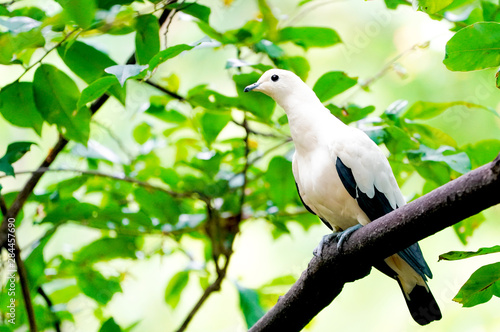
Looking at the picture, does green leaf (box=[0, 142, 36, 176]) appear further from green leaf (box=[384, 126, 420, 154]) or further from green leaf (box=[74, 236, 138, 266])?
green leaf (box=[384, 126, 420, 154])

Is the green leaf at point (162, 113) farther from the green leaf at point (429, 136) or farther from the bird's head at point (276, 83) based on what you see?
the green leaf at point (429, 136)

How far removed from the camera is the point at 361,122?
1.98 m

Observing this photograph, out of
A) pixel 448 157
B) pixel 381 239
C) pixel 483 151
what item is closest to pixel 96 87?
pixel 381 239

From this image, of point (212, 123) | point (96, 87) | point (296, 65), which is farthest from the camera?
point (212, 123)

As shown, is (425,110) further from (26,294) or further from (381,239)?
(26,294)

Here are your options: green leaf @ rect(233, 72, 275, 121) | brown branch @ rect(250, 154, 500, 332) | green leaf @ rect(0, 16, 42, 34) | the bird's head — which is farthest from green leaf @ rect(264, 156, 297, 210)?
green leaf @ rect(0, 16, 42, 34)

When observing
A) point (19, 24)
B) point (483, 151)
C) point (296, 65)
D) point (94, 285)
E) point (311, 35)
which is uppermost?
point (19, 24)

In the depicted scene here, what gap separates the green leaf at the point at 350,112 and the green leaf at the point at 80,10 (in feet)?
2.89

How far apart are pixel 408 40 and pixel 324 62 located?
739 millimetres

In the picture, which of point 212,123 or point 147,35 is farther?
point 212,123

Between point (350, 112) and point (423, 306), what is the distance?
0.70 m

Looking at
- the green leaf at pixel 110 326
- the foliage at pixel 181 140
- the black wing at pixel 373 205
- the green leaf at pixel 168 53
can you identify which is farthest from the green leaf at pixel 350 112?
the green leaf at pixel 110 326

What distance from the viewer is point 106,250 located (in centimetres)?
218

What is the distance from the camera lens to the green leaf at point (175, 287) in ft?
7.85
